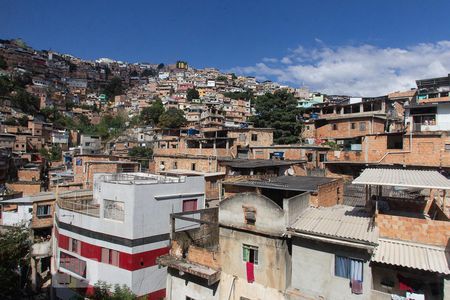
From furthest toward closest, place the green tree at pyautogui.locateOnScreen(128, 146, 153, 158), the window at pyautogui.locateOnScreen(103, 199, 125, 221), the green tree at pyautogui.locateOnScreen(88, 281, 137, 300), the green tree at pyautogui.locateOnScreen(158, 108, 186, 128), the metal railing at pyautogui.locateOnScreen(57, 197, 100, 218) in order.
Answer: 1. the green tree at pyautogui.locateOnScreen(158, 108, 186, 128)
2. the green tree at pyautogui.locateOnScreen(128, 146, 153, 158)
3. the metal railing at pyautogui.locateOnScreen(57, 197, 100, 218)
4. the window at pyautogui.locateOnScreen(103, 199, 125, 221)
5. the green tree at pyautogui.locateOnScreen(88, 281, 137, 300)

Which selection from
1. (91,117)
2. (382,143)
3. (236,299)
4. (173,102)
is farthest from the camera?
(91,117)

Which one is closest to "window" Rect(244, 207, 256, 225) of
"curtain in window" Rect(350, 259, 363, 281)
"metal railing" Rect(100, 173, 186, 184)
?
"curtain in window" Rect(350, 259, 363, 281)

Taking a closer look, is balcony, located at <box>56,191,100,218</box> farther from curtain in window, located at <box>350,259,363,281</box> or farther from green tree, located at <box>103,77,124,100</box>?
green tree, located at <box>103,77,124,100</box>

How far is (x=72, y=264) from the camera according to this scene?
→ 20641mm

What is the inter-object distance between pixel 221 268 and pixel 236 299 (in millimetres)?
1440

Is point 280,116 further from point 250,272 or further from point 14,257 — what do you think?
point 14,257

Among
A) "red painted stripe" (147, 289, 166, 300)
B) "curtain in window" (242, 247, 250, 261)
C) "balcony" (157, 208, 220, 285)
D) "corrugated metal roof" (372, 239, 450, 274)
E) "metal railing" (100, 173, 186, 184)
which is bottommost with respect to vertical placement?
"red painted stripe" (147, 289, 166, 300)

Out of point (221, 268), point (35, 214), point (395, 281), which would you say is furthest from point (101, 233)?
point (395, 281)

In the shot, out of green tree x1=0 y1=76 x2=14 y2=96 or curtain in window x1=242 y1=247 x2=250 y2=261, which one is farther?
green tree x1=0 y1=76 x2=14 y2=96

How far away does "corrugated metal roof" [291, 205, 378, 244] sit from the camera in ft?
33.5

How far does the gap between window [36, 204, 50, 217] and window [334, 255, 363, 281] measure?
27.7 m

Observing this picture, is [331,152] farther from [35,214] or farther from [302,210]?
[35,214]

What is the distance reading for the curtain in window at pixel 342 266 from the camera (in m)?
10.5

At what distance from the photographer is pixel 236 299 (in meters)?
12.9
